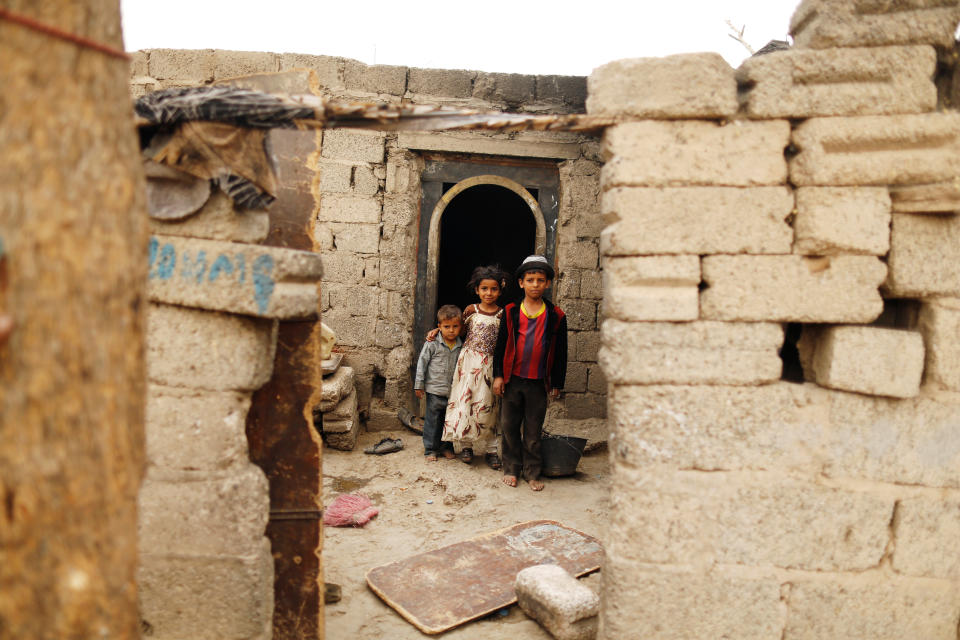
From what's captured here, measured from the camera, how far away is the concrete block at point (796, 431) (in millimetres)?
2246

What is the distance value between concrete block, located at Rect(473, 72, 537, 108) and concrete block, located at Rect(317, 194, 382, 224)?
1.57m

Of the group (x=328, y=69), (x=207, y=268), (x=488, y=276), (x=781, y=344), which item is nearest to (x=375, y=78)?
(x=328, y=69)

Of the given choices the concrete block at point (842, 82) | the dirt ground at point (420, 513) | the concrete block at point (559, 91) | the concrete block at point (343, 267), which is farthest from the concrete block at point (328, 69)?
the concrete block at point (842, 82)

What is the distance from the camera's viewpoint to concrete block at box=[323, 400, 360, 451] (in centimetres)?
552

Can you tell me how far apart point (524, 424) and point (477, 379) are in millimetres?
602

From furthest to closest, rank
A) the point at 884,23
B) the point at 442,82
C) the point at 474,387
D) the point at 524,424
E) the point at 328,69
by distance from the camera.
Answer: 1. the point at 442,82
2. the point at 328,69
3. the point at 474,387
4. the point at 524,424
5. the point at 884,23

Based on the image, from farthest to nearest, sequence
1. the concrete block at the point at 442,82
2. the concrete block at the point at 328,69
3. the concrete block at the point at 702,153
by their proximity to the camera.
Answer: the concrete block at the point at 442,82
the concrete block at the point at 328,69
the concrete block at the point at 702,153

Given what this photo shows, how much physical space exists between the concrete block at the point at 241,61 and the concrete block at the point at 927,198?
528 cm

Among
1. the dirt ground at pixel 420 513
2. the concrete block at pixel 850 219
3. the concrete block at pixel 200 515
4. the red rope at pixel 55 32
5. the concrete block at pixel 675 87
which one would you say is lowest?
the dirt ground at pixel 420 513

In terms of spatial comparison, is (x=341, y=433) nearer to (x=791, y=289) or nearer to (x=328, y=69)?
(x=328, y=69)

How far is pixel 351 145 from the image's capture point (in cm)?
581

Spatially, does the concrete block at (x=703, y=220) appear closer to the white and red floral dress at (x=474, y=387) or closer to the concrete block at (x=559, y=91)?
the white and red floral dress at (x=474, y=387)

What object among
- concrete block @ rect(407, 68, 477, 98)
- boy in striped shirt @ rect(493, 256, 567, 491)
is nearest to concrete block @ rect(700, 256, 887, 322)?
boy in striped shirt @ rect(493, 256, 567, 491)

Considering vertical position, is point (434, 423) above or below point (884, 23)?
below
